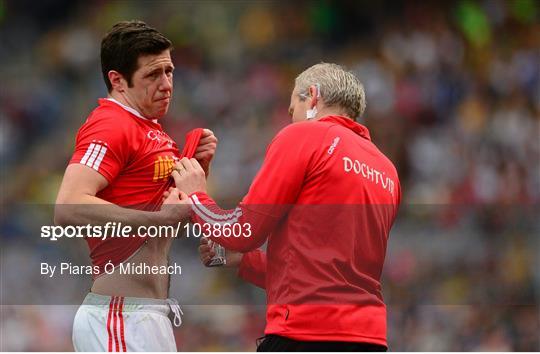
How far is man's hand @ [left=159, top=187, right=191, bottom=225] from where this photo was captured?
11.6ft

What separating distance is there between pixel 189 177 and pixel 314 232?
499 millimetres

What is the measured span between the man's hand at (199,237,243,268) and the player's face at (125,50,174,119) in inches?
20.4

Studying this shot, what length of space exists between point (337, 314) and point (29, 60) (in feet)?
20.0

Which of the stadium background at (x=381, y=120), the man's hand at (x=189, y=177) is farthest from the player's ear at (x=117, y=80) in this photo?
the stadium background at (x=381, y=120)

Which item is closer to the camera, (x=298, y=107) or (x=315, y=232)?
(x=315, y=232)

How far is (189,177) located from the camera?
3.59 m

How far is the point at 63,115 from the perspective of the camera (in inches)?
332

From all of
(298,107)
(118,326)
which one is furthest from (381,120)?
(118,326)

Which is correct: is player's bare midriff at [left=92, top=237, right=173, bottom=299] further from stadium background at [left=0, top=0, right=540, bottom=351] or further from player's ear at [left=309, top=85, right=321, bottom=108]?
stadium background at [left=0, top=0, right=540, bottom=351]

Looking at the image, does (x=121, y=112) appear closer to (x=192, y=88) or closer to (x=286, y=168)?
(x=286, y=168)

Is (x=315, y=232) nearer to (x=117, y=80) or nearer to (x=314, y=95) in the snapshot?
(x=314, y=95)

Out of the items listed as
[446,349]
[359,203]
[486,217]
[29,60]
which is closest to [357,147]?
[359,203]

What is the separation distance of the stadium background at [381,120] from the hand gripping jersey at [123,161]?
2596 mm

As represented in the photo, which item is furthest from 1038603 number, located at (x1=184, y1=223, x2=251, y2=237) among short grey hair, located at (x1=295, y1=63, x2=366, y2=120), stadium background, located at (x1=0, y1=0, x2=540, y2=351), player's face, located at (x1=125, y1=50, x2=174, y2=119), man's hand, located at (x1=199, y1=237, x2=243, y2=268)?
stadium background, located at (x1=0, y1=0, x2=540, y2=351)
